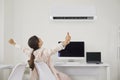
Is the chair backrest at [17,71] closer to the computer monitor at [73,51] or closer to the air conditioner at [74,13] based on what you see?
the computer monitor at [73,51]

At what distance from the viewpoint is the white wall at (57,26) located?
427 centimetres

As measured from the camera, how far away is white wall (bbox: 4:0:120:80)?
427cm

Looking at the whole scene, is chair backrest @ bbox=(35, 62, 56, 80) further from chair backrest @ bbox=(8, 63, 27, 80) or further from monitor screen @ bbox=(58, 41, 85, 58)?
monitor screen @ bbox=(58, 41, 85, 58)

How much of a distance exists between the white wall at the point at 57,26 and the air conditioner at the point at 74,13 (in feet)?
0.39

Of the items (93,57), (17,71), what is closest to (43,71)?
(17,71)

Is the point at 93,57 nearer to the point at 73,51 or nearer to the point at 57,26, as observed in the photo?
the point at 73,51

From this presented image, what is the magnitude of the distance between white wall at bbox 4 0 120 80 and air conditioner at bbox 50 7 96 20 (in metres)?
0.12

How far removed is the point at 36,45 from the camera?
9.63 feet

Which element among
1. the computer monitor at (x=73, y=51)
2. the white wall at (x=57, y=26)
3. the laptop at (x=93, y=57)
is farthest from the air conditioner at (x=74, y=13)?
the laptop at (x=93, y=57)

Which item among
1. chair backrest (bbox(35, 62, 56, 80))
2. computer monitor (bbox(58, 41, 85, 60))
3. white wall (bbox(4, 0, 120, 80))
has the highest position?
white wall (bbox(4, 0, 120, 80))

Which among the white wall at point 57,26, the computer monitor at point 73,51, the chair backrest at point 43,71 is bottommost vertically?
the chair backrest at point 43,71

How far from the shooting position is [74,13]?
4.21m

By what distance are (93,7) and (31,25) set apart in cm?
140

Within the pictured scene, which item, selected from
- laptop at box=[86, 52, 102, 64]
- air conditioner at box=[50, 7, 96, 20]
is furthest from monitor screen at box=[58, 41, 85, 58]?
air conditioner at box=[50, 7, 96, 20]
